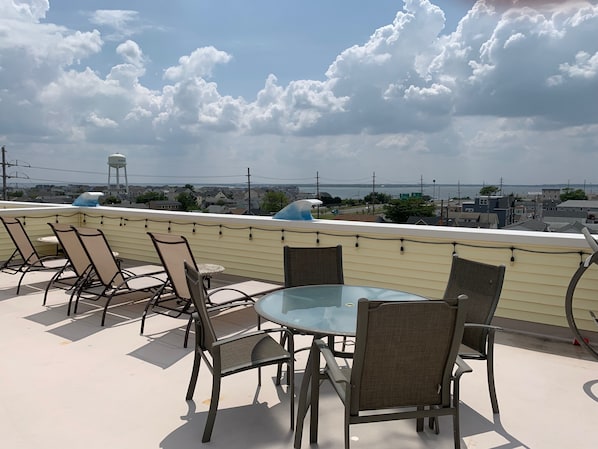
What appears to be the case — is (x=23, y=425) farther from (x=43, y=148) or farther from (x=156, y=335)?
(x=43, y=148)

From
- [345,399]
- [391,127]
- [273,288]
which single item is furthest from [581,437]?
[391,127]

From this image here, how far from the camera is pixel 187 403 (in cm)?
301

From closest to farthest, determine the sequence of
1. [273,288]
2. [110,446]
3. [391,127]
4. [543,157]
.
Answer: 1. [110,446]
2. [273,288]
3. [543,157]
4. [391,127]

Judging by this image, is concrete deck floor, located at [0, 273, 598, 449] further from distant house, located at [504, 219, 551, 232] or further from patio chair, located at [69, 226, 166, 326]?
distant house, located at [504, 219, 551, 232]

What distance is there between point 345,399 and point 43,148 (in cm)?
1534

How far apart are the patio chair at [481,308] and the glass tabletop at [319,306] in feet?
1.01

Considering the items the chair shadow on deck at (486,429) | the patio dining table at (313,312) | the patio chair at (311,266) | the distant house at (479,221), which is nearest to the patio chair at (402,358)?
the patio dining table at (313,312)

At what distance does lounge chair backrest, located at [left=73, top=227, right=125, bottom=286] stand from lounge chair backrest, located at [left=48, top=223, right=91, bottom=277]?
0.28 meters

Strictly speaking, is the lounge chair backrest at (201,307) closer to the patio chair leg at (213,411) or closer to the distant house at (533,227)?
the patio chair leg at (213,411)

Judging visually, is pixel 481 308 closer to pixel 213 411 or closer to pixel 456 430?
pixel 456 430

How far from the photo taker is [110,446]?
98.8 inches

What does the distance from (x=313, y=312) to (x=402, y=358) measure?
0.96m

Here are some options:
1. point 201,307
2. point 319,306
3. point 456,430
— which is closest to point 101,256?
point 201,307

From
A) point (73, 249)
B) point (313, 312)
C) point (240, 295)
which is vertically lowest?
point (240, 295)
